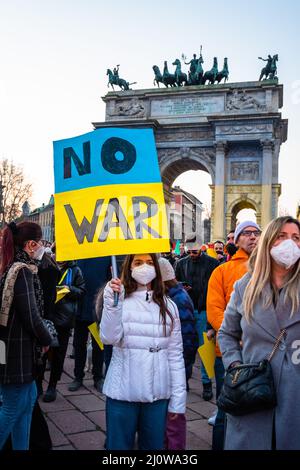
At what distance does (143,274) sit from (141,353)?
0.46m

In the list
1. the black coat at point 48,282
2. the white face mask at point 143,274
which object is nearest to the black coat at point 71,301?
the black coat at point 48,282

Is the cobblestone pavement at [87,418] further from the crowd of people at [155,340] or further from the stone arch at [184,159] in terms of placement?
the stone arch at [184,159]

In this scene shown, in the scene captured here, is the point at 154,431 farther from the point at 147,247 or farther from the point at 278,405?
the point at 147,247

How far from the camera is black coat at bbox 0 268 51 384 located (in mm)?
2986

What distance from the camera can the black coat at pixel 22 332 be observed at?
299 cm

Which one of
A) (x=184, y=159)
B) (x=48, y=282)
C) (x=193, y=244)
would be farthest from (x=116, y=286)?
(x=184, y=159)

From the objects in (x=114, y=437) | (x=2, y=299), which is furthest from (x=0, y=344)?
(x=114, y=437)

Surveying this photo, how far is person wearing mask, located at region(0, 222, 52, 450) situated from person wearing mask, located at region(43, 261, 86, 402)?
2.24m

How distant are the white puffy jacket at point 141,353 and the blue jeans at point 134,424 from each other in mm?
60

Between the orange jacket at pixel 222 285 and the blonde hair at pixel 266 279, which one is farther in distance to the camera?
the orange jacket at pixel 222 285

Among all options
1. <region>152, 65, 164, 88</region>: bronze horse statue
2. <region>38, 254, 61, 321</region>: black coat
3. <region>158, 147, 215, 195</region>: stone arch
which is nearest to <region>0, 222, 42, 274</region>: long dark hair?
<region>38, 254, 61, 321</region>: black coat

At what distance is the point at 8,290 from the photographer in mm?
3039

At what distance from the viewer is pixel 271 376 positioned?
2.29m

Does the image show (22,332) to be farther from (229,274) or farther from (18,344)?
(229,274)
